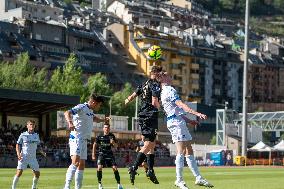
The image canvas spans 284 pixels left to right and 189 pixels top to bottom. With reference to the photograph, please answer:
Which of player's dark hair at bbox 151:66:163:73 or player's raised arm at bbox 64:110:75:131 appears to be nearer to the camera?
player's raised arm at bbox 64:110:75:131

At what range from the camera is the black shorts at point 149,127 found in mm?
16938

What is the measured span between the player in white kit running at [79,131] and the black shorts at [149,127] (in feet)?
6.67

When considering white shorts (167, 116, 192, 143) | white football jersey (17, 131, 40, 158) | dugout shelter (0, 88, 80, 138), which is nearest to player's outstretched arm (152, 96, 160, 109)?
white shorts (167, 116, 192, 143)

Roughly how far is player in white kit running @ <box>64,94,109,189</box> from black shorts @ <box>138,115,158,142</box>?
2032mm

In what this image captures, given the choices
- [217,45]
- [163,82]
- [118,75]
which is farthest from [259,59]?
[163,82]

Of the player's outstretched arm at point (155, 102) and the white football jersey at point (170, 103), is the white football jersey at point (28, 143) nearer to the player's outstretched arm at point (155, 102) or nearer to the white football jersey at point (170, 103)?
the player's outstretched arm at point (155, 102)

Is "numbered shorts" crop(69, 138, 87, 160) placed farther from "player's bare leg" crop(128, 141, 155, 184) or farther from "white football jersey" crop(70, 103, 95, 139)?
"player's bare leg" crop(128, 141, 155, 184)

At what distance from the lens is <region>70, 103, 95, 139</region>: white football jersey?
1506 centimetres

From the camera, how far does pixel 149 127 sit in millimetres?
17016

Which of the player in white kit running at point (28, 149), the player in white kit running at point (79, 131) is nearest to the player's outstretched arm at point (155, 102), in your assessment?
the player in white kit running at point (79, 131)

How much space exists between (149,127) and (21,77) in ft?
262

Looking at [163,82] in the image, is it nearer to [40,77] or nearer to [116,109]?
[40,77]

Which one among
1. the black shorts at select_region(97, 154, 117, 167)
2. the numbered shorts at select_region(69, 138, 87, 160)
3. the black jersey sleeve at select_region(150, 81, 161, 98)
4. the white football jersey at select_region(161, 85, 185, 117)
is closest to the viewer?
the numbered shorts at select_region(69, 138, 87, 160)

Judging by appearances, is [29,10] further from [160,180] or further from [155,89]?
[155,89]
